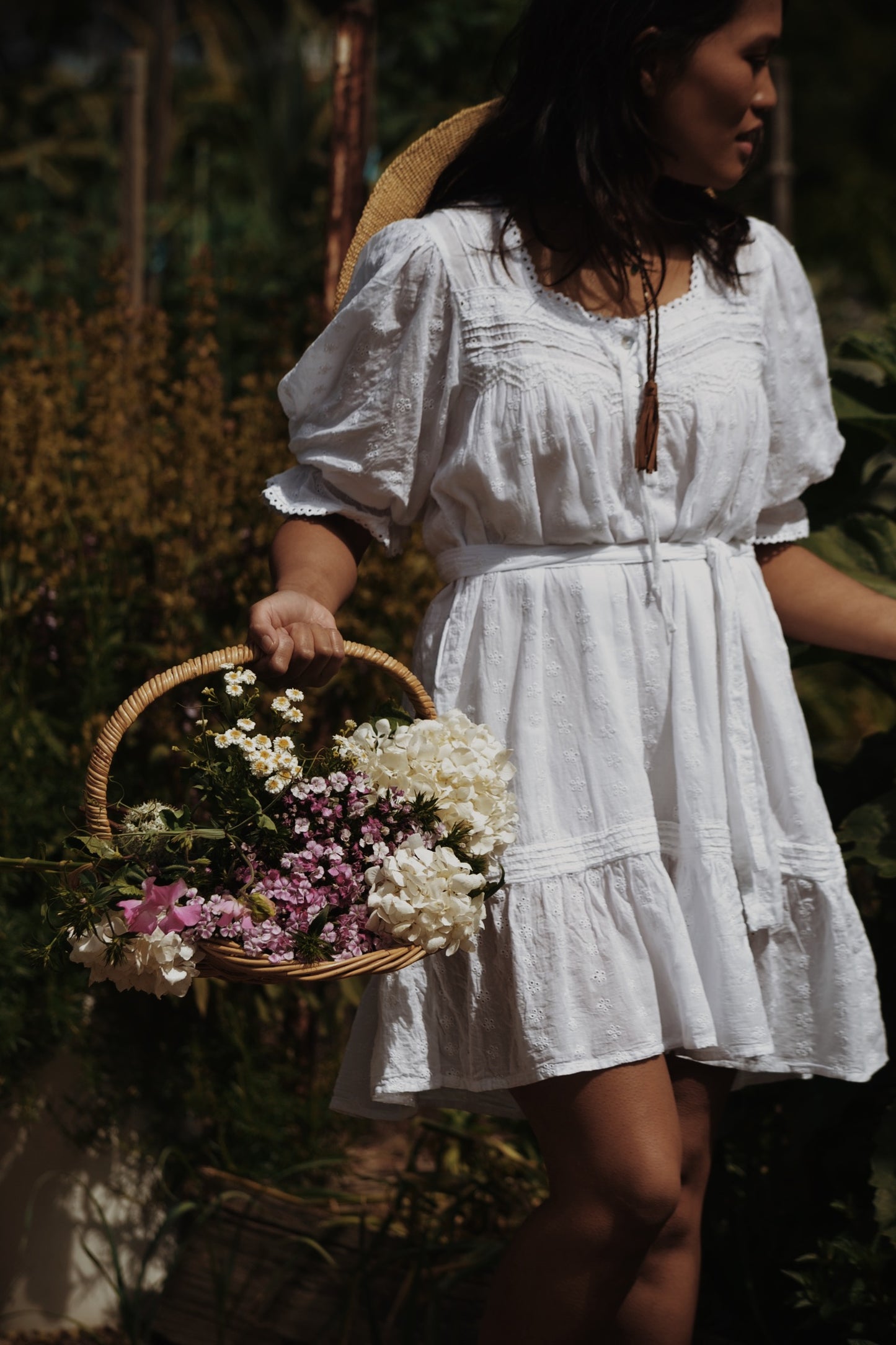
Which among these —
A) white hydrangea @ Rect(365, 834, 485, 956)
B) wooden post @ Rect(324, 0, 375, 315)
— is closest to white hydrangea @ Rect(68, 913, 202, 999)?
white hydrangea @ Rect(365, 834, 485, 956)

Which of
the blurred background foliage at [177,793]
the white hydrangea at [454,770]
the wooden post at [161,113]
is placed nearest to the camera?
the white hydrangea at [454,770]

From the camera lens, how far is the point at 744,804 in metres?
1.73

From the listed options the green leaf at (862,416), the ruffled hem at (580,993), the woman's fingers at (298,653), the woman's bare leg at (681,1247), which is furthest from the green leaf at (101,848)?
the green leaf at (862,416)

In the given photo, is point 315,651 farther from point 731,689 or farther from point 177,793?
point 177,793

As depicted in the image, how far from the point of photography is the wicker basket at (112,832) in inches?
55.2

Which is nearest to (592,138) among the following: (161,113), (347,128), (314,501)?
(314,501)

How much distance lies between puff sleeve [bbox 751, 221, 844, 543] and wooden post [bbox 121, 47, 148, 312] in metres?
2.65

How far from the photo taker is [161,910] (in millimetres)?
1410

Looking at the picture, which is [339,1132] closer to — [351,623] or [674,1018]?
[351,623]

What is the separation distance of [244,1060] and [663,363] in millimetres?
1708

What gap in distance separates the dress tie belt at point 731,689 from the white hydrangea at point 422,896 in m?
0.41

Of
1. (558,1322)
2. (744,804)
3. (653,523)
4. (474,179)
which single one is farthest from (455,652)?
(558,1322)

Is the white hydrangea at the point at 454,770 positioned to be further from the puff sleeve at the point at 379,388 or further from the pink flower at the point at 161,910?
the puff sleeve at the point at 379,388

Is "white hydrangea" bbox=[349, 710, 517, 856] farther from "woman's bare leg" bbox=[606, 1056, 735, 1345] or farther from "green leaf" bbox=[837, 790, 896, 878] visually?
"green leaf" bbox=[837, 790, 896, 878]
